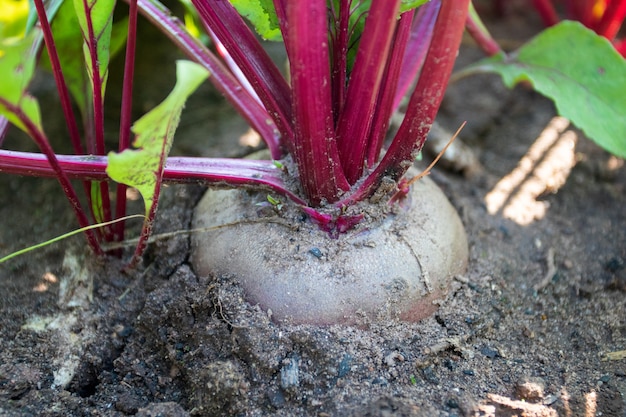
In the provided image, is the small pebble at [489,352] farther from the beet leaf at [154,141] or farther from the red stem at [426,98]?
the beet leaf at [154,141]

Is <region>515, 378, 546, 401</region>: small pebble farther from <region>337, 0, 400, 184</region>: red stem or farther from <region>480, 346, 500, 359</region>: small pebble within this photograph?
<region>337, 0, 400, 184</region>: red stem

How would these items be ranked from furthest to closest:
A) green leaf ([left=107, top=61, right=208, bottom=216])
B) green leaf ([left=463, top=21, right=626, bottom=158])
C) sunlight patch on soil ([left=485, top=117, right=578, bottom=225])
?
sunlight patch on soil ([left=485, top=117, right=578, bottom=225]) → green leaf ([left=463, top=21, right=626, bottom=158]) → green leaf ([left=107, top=61, right=208, bottom=216])

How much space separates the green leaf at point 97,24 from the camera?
1.14m

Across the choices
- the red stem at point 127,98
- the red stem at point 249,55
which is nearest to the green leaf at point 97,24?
the red stem at point 127,98

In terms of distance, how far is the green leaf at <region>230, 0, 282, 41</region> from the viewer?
3.86 ft

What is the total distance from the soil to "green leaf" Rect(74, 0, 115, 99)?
41cm

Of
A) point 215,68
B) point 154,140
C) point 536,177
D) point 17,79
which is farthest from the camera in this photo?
point 536,177

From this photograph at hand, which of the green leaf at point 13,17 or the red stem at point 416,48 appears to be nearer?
the red stem at point 416,48

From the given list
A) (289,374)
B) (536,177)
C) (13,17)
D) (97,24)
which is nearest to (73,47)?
(97,24)

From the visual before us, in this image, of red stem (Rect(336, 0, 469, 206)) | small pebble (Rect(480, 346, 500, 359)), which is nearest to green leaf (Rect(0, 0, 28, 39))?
red stem (Rect(336, 0, 469, 206))

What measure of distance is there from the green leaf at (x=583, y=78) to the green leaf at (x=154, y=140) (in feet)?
2.97

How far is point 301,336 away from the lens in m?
1.08

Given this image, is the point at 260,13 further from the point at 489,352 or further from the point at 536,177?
the point at 536,177

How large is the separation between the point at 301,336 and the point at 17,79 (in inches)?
25.3
